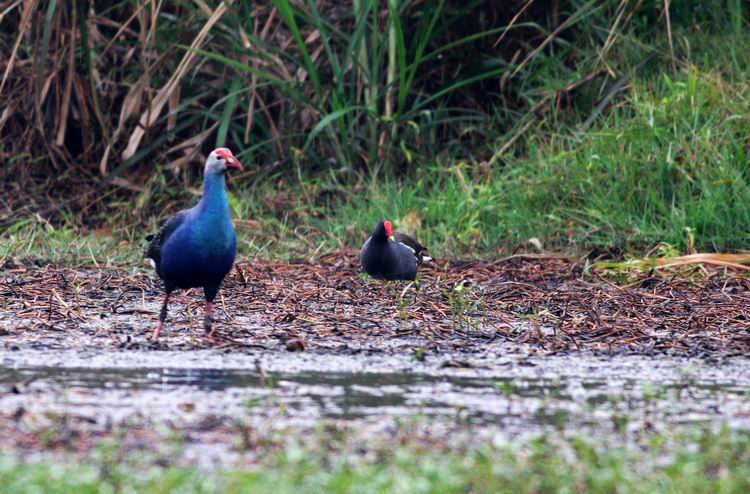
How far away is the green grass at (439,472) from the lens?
335 centimetres

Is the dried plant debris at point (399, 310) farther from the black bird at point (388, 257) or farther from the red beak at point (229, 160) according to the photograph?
the red beak at point (229, 160)

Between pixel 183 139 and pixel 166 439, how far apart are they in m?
8.20

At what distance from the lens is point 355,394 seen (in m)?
4.87

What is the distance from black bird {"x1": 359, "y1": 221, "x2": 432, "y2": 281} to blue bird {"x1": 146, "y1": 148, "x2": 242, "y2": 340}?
2.09 meters

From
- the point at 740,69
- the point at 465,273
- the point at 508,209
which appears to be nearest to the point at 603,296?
the point at 465,273

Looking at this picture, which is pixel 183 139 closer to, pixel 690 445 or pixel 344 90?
pixel 344 90

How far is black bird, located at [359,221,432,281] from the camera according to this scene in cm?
836

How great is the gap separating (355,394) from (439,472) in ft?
4.50

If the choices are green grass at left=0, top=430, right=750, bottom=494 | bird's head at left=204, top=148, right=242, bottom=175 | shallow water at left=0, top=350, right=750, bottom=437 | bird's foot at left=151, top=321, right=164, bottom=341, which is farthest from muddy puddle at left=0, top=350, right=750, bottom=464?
bird's head at left=204, top=148, right=242, bottom=175

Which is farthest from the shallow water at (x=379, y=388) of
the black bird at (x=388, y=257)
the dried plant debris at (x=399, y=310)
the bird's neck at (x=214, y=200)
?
the black bird at (x=388, y=257)

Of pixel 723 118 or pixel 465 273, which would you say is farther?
pixel 723 118

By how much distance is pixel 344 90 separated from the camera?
1141cm

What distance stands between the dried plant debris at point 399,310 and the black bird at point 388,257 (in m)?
0.12

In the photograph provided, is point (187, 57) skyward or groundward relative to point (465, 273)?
skyward
